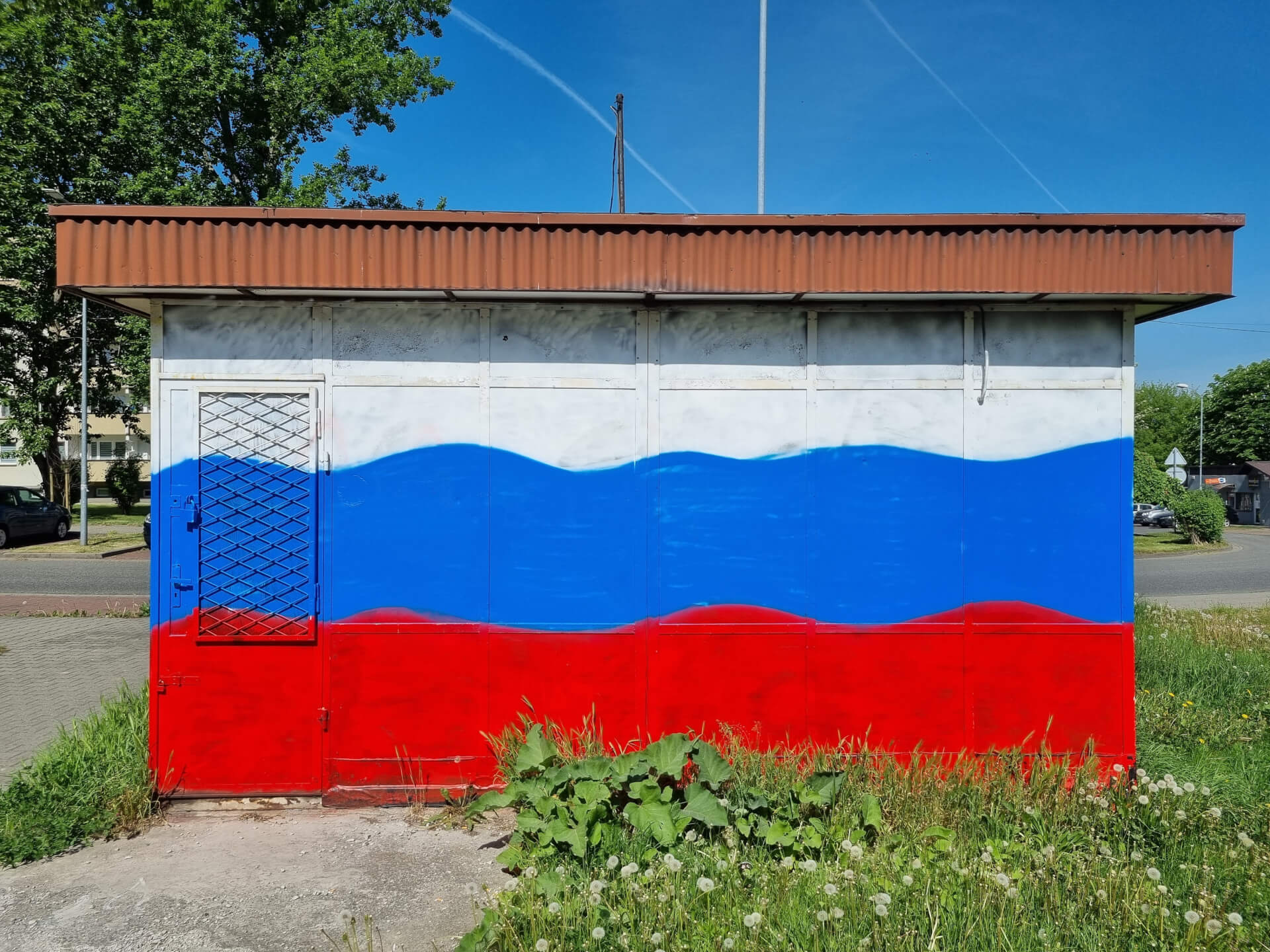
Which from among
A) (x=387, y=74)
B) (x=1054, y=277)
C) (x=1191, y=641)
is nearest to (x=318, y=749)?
(x=1054, y=277)

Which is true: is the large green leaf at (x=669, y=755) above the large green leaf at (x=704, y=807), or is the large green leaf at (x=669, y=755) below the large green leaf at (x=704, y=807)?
above

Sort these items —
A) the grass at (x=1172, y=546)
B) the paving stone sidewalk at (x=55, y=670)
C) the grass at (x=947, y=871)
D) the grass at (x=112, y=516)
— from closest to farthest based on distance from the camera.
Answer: the grass at (x=947, y=871) → the paving stone sidewalk at (x=55, y=670) → the grass at (x=1172, y=546) → the grass at (x=112, y=516)

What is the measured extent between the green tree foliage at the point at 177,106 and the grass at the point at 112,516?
424 centimetres

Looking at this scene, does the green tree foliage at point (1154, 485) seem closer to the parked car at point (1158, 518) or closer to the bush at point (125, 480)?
the parked car at point (1158, 518)

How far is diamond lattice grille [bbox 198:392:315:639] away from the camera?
451 cm

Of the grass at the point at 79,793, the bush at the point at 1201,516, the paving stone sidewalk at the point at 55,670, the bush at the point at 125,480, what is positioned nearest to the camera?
the grass at the point at 79,793

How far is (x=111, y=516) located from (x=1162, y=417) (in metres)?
83.4

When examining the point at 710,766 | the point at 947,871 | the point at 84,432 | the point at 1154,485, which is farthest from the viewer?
the point at 1154,485

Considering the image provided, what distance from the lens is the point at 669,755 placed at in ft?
12.8

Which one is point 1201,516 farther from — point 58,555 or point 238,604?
point 58,555

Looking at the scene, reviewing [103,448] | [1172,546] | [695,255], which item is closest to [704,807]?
[695,255]

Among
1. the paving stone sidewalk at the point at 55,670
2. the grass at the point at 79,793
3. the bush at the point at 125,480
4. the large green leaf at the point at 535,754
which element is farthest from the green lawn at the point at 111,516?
the large green leaf at the point at 535,754

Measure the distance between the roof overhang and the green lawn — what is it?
72.8ft

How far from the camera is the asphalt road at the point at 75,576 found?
13.5 meters
